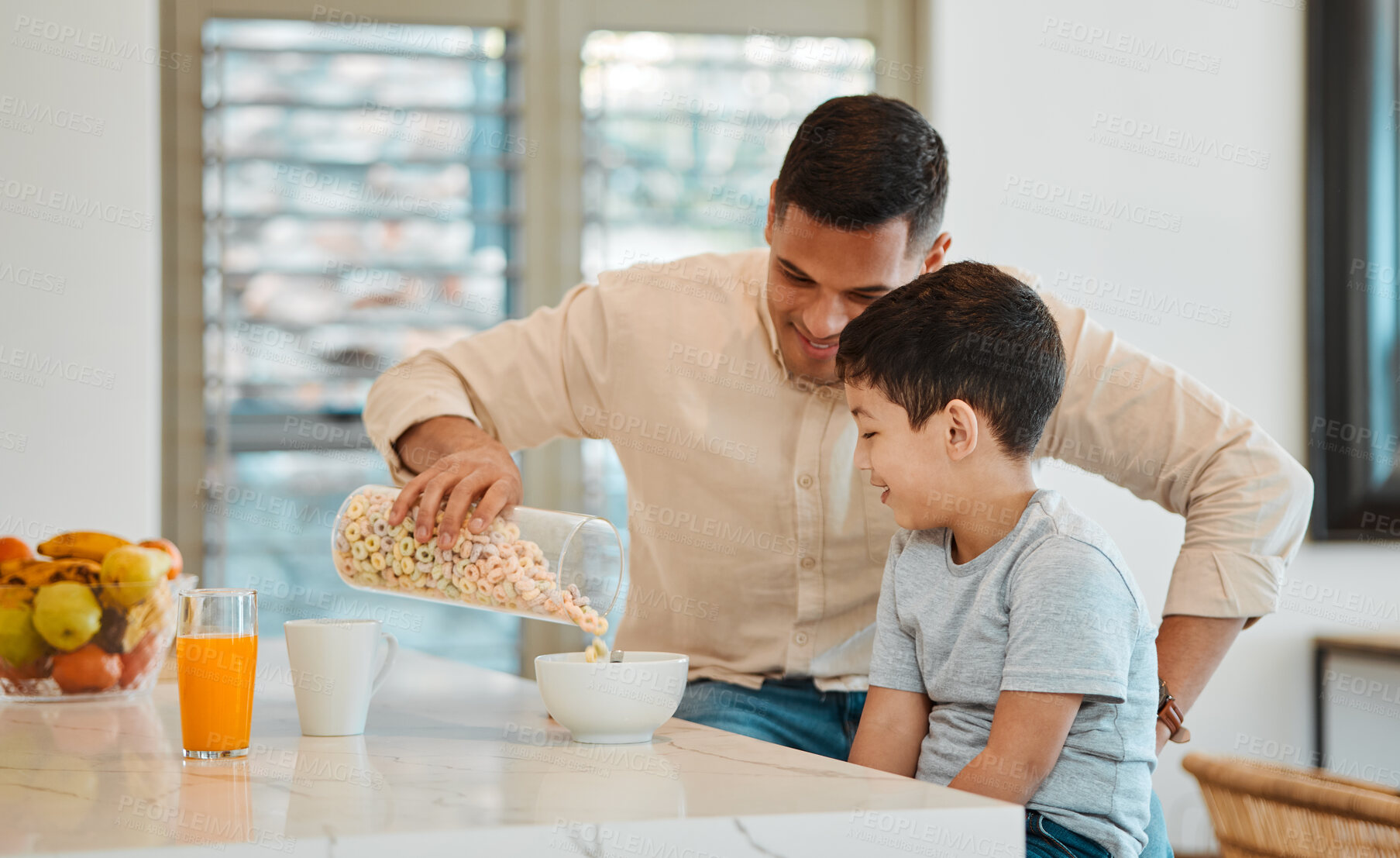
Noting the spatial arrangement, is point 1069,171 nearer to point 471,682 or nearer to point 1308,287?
point 1308,287

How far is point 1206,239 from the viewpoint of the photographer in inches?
106

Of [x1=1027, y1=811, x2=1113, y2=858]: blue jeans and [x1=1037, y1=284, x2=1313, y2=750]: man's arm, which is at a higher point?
[x1=1037, y1=284, x2=1313, y2=750]: man's arm

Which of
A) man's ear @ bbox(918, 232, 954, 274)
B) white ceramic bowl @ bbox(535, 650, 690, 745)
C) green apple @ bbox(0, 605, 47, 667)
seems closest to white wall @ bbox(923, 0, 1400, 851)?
man's ear @ bbox(918, 232, 954, 274)

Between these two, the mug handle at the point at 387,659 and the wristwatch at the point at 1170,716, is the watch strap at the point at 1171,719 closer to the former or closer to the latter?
the wristwatch at the point at 1170,716

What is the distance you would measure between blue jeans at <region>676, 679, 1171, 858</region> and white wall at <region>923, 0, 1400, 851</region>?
1.39 meters

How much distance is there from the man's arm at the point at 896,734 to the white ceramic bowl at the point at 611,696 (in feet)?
0.70

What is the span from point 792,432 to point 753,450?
0.05 m

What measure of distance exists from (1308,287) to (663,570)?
1.86 metres

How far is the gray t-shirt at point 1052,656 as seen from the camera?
922 millimetres

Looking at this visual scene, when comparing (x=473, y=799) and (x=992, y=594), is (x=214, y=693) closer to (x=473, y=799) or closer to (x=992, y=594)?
(x=473, y=799)

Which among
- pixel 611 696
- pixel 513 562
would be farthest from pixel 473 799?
pixel 513 562

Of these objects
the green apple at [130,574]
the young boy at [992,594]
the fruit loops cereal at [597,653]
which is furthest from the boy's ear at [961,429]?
the green apple at [130,574]

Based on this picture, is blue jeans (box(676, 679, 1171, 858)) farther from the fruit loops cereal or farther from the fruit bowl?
the fruit bowl

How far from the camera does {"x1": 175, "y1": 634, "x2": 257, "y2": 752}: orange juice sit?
888mm
